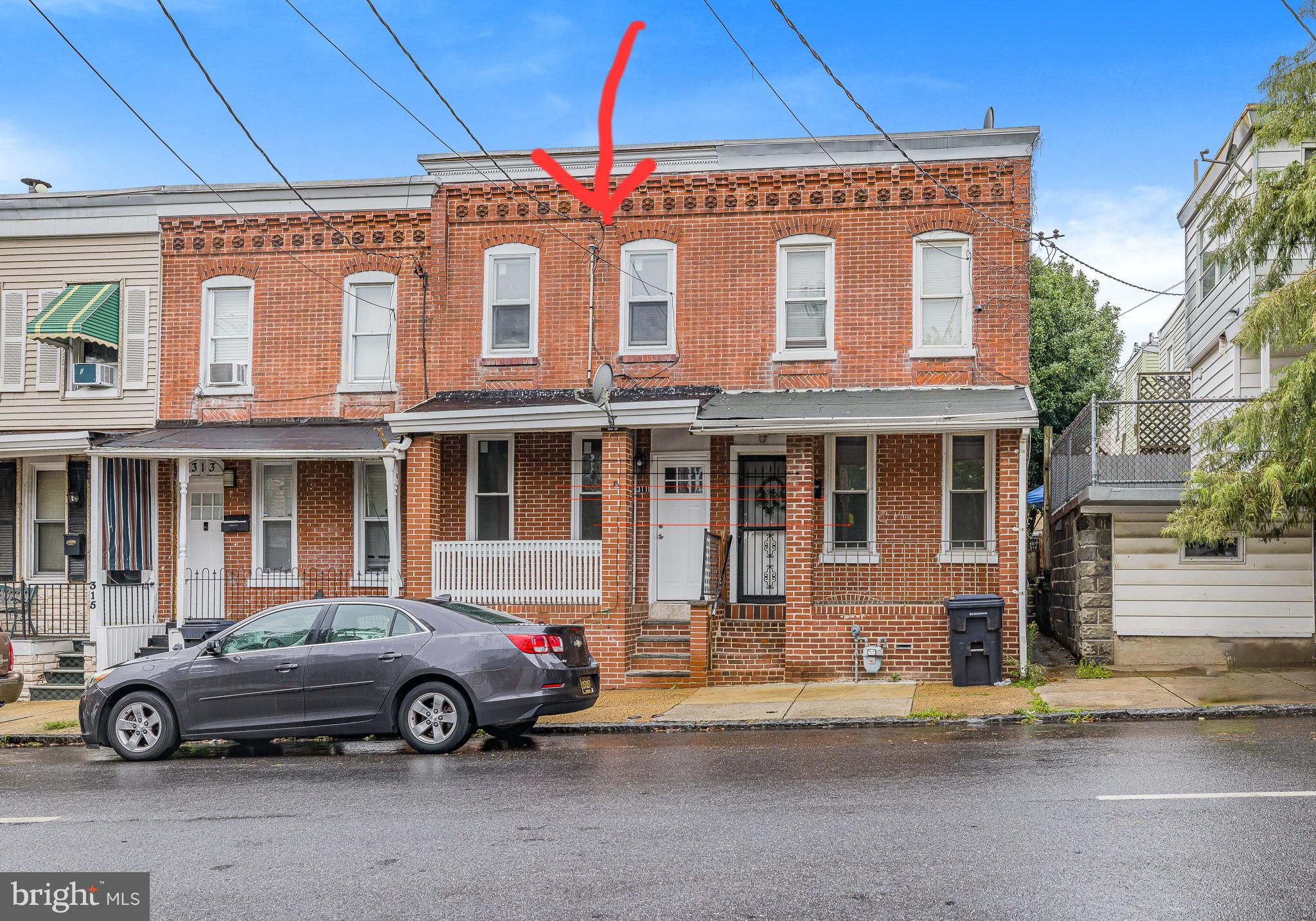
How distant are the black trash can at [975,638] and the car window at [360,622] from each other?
7.19 m

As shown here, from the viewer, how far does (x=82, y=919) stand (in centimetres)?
598

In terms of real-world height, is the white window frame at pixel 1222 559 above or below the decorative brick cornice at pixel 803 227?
below

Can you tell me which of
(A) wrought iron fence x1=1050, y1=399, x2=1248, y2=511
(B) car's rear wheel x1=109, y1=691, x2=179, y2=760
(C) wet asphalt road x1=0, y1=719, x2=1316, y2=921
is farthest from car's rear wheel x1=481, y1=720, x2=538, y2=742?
(A) wrought iron fence x1=1050, y1=399, x2=1248, y2=511

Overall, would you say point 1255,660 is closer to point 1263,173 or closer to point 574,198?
point 1263,173

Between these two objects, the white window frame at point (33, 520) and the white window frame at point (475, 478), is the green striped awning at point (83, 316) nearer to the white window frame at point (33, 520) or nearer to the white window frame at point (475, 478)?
the white window frame at point (33, 520)

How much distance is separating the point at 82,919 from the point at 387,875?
1.42 metres

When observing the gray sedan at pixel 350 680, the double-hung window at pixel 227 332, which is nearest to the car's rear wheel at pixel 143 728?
the gray sedan at pixel 350 680

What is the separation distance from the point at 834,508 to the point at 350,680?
26.9 feet

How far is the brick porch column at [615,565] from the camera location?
1684cm

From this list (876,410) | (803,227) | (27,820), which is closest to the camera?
(27,820)

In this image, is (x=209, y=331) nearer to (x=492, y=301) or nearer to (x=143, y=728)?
(x=492, y=301)

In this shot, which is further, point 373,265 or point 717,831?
point 373,265

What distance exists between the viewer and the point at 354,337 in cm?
1956

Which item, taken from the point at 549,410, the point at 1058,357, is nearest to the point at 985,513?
the point at 549,410
